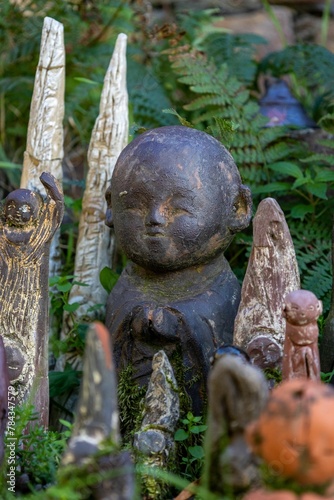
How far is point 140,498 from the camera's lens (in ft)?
7.30

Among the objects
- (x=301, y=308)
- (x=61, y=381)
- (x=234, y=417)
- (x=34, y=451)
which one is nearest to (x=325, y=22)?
(x=61, y=381)

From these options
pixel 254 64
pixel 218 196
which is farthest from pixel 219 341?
pixel 254 64

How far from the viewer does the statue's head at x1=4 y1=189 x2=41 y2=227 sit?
259cm

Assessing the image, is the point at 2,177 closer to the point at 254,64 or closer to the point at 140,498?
the point at 254,64

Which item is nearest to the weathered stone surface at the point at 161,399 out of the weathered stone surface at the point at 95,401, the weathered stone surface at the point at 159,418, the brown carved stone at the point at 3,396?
the weathered stone surface at the point at 159,418

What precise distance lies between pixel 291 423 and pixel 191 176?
1204mm

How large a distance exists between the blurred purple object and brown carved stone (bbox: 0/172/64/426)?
1.66 metres

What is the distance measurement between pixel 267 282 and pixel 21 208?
0.85 meters

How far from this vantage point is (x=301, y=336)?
87.9 inches

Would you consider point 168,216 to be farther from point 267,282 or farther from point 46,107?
point 46,107

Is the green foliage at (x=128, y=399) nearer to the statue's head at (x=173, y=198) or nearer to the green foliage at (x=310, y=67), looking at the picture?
the statue's head at (x=173, y=198)

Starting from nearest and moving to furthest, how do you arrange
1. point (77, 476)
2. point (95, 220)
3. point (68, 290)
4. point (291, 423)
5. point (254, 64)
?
point (291, 423) → point (77, 476) → point (68, 290) → point (95, 220) → point (254, 64)

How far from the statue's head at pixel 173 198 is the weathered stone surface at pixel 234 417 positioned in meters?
0.96

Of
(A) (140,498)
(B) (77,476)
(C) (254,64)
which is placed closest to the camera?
(B) (77,476)
